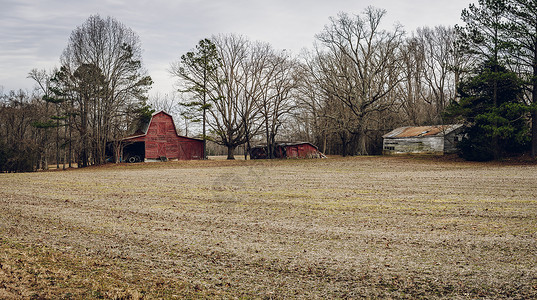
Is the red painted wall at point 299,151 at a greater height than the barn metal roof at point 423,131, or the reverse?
the barn metal roof at point 423,131

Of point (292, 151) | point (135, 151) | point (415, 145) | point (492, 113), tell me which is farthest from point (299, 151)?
point (492, 113)

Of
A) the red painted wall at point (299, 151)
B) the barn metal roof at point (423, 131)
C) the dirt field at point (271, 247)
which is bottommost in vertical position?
the dirt field at point (271, 247)

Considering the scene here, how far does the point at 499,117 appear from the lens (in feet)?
94.2

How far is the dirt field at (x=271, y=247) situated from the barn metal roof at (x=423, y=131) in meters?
30.6

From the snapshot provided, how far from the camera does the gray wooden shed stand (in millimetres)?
41562

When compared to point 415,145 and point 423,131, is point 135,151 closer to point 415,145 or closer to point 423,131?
point 415,145

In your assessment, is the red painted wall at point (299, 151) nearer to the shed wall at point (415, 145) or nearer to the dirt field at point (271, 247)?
the shed wall at point (415, 145)

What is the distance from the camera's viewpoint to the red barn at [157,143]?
4291 centimetres

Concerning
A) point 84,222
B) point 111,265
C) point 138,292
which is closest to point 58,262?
point 111,265

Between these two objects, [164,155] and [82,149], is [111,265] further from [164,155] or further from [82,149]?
[164,155]

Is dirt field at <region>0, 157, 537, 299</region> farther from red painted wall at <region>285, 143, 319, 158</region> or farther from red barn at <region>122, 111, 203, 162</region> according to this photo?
red painted wall at <region>285, 143, 319, 158</region>

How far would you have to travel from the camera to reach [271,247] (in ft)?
22.2

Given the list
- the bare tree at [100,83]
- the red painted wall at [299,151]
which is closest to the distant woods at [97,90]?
the bare tree at [100,83]

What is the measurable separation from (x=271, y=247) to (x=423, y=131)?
41.8 metres
